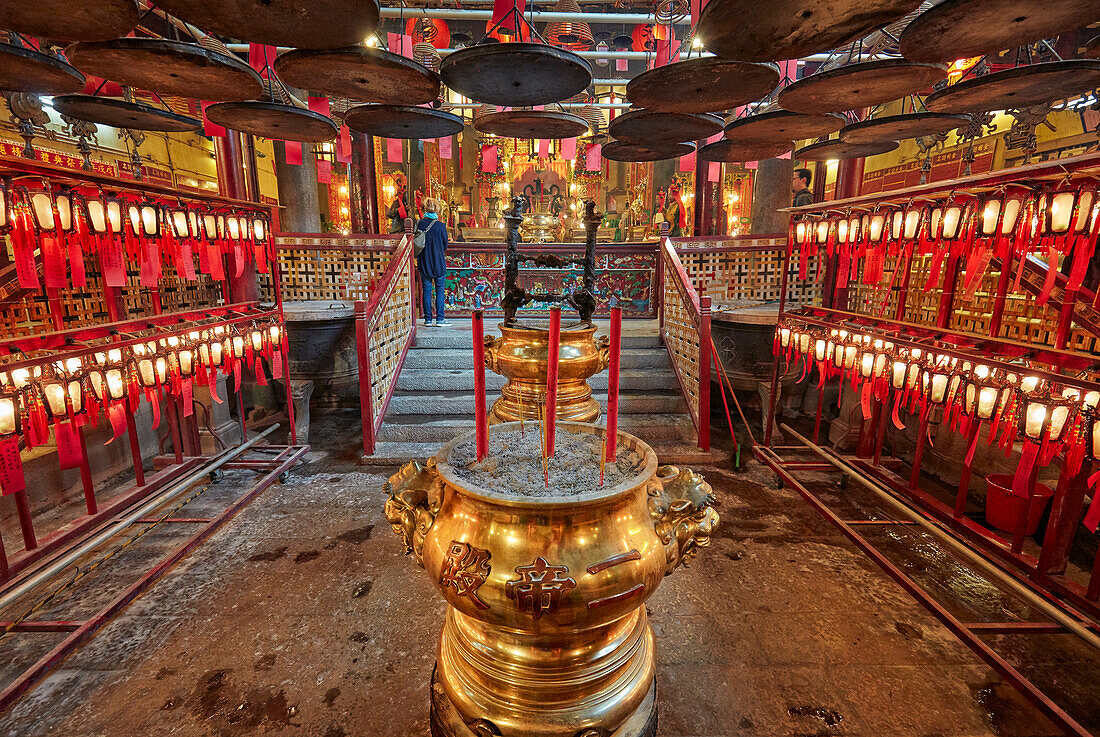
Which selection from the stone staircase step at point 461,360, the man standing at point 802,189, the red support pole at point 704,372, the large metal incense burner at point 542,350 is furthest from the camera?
the man standing at point 802,189

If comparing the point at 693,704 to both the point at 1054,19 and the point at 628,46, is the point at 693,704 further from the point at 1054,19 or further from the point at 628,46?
the point at 628,46

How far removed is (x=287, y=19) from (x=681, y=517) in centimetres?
300

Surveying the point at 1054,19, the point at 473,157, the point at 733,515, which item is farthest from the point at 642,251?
the point at 473,157

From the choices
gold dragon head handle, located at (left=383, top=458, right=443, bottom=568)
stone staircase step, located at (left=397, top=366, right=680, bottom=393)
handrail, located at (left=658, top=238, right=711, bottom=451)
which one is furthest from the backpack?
gold dragon head handle, located at (left=383, top=458, right=443, bottom=568)

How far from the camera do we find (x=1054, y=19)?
2.35 meters

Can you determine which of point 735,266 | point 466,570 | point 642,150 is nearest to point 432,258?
point 642,150

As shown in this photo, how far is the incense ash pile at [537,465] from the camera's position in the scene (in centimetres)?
180

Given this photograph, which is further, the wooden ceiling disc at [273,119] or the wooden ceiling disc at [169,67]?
the wooden ceiling disc at [273,119]

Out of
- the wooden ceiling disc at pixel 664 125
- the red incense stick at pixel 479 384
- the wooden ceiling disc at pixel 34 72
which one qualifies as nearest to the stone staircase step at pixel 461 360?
the wooden ceiling disc at pixel 664 125

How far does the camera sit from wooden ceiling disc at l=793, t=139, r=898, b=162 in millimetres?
5309

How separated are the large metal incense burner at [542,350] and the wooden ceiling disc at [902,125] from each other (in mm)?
2836

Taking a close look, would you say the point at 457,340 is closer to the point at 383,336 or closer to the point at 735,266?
the point at 383,336

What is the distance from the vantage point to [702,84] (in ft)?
9.93

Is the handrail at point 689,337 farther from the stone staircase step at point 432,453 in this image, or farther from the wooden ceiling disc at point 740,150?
the wooden ceiling disc at point 740,150
